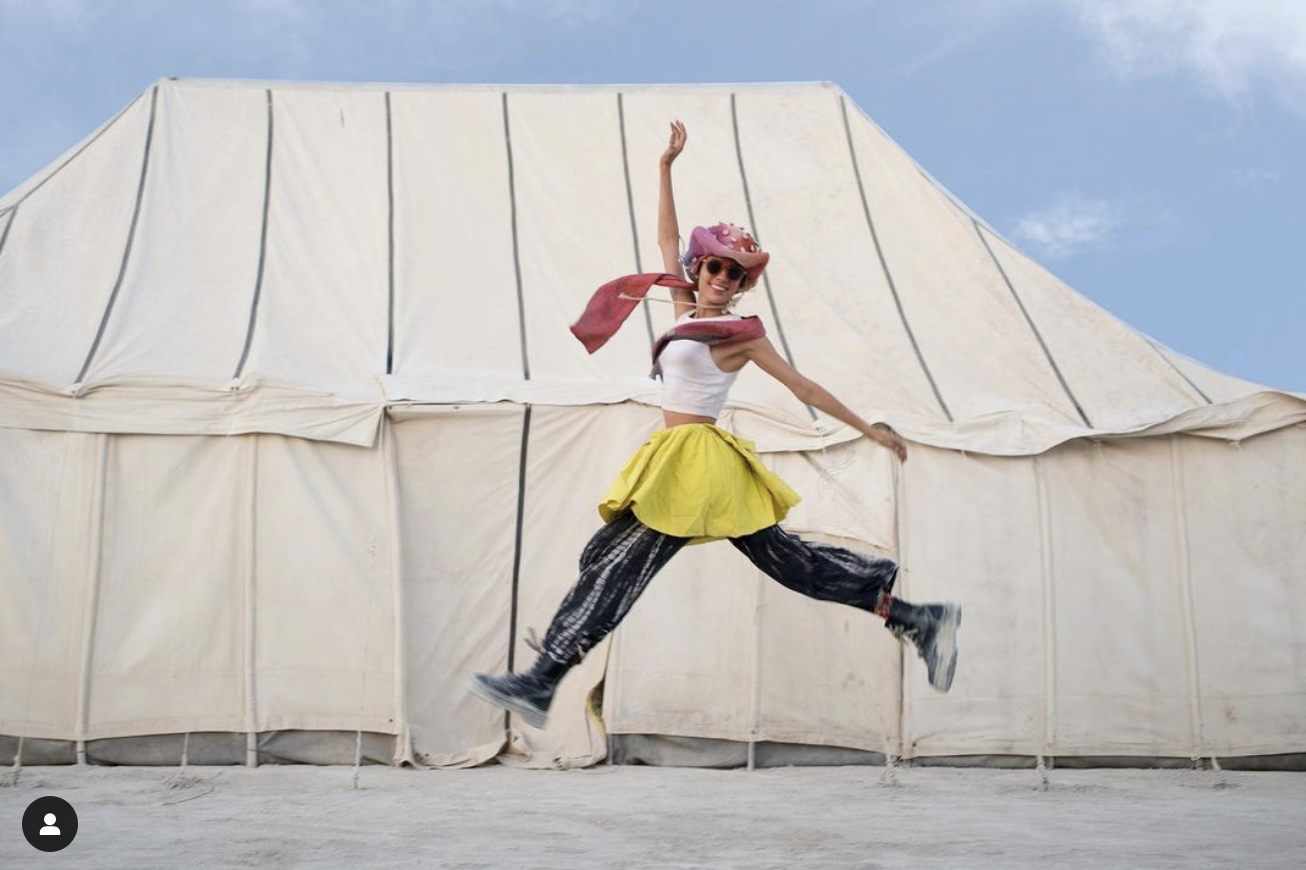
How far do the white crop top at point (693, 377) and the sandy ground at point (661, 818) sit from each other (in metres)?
1.07

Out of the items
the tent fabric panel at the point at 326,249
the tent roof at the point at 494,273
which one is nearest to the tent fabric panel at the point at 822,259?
the tent roof at the point at 494,273

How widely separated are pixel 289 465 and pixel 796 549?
2.89 meters

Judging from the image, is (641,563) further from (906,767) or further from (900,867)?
(906,767)

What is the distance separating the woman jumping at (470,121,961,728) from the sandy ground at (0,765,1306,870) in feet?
1.48

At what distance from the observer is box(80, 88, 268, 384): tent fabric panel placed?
612 centimetres

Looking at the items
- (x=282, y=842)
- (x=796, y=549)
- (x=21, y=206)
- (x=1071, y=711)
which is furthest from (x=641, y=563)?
(x=21, y=206)

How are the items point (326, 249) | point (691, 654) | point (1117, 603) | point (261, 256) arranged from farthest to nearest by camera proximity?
1. point (326, 249)
2. point (261, 256)
3. point (1117, 603)
4. point (691, 654)

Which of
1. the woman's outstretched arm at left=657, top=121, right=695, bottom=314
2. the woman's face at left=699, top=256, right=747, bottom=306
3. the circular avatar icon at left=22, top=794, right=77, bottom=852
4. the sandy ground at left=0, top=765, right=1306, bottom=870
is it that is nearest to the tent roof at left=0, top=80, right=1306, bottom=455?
the sandy ground at left=0, top=765, right=1306, bottom=870

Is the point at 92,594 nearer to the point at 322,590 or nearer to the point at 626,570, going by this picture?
the point at 322,590

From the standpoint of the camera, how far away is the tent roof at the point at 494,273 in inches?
242

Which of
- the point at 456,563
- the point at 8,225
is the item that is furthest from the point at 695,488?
the point at 8,225

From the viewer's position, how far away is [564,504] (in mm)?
6191

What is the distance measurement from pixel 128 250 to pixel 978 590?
3889 millimetres

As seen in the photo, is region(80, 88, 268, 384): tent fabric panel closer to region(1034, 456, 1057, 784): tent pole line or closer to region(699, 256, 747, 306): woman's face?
region(699, 256, 747, 306): woman's face
